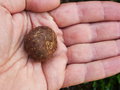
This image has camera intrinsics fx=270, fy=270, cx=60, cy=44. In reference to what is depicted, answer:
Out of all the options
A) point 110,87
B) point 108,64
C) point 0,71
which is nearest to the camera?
point 0,71

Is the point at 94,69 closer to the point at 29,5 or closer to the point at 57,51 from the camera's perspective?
the point at 57,51

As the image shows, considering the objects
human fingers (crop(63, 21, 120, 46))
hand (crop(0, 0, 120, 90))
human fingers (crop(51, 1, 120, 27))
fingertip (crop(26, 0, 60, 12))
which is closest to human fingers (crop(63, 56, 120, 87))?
hand (crop(0, 0, 120, 90))

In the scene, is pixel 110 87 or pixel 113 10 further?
pixel 110 87

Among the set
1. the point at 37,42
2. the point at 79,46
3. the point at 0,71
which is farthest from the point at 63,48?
the point at 0,71

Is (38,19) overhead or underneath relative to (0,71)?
overhead

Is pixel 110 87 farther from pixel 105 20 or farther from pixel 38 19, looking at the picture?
pixel 38 19

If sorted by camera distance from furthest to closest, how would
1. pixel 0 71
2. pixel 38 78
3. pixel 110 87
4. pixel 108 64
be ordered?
pixel 110 87, pixel 108 64, pixel 38 78, pixel 0 71

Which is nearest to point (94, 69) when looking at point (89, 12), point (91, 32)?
point (91, 32)

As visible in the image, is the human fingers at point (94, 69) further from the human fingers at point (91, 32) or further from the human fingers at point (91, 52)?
the human fingers at point (91, 32)
